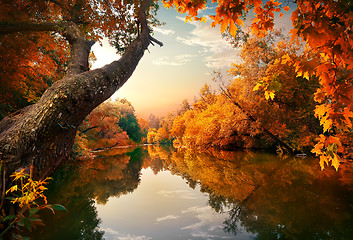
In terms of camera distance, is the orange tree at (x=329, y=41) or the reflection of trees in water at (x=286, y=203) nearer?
the orange tree at (x=329, y=41)

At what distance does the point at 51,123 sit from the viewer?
221cm

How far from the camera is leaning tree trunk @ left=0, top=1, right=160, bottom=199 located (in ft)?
6.30

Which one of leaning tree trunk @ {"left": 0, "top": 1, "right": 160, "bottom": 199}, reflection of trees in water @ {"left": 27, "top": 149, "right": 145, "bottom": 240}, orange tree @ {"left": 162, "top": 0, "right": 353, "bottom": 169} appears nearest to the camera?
orange tree @ {"left": 162, "top": 0, "right": 353, "bottom": 169}

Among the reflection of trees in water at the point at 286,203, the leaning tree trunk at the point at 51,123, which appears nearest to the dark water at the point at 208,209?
the reflection of trees in water at the point at 286,203

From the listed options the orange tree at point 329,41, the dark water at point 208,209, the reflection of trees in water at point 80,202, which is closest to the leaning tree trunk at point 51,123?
the reflection of trees in water at point 80,202

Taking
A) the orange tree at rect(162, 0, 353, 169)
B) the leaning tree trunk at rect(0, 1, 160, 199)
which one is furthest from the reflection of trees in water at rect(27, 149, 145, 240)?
the orange tree at rect(162, 0, 353, 169)

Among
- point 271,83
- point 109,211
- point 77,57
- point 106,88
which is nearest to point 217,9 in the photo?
point 271,83

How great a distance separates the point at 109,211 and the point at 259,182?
4842 mm

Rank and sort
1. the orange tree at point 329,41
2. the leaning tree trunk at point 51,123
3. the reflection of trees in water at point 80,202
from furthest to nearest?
the reflection of trees in water at point 80,202 → the leaning tree trunk at point 51,123 → the orange tree at point 329,41

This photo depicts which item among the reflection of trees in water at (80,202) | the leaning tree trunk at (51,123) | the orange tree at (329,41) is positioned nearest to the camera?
the orange tree at (329,41)

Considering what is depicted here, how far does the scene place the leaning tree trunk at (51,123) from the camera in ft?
6.30

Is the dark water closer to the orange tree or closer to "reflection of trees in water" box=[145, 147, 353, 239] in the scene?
"reflection of trees in water" box=[145, 147, 353, 239]

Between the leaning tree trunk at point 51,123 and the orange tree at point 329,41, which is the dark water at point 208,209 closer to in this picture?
the leaning tree trunk at point 51,123

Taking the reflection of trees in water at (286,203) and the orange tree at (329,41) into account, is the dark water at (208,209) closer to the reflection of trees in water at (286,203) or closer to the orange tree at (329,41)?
the reflection of trees in water at (286,203)
